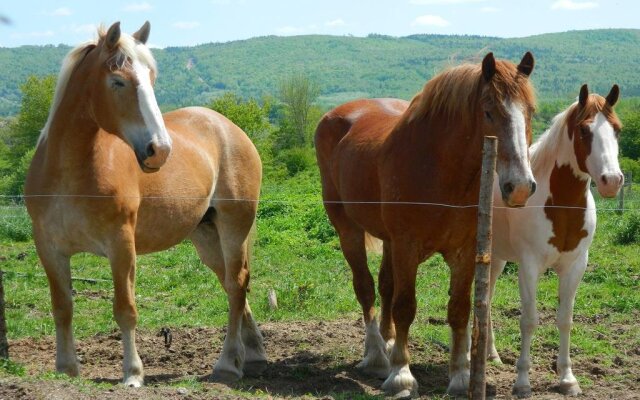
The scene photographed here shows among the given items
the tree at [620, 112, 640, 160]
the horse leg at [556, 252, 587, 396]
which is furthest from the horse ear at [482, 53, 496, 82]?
the tree at [620, 112, 640, 160]

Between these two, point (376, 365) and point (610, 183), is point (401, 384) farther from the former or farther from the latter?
point (610, 183)

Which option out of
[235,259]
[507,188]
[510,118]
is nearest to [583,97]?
[510,118]

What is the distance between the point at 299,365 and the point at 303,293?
7.95ft

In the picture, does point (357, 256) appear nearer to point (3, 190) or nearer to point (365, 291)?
point (365, 291)

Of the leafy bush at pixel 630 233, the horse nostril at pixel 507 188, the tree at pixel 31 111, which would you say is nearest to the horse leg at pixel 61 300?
the horse nostril at pixel 507 188

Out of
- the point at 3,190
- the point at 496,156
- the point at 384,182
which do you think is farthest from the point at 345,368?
the point at 3,190

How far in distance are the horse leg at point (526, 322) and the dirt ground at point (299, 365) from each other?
0.13 meters

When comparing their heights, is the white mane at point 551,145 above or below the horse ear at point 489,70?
below

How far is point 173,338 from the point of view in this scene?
7516 millimetres

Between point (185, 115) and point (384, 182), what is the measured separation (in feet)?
6.87

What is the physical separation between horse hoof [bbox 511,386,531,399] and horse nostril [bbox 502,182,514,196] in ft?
5.63

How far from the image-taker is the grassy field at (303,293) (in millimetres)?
7773

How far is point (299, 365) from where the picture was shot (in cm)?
669

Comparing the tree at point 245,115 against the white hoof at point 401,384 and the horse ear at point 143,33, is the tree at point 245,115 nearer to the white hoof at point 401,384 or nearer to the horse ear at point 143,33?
the horse ear at point 143,33
